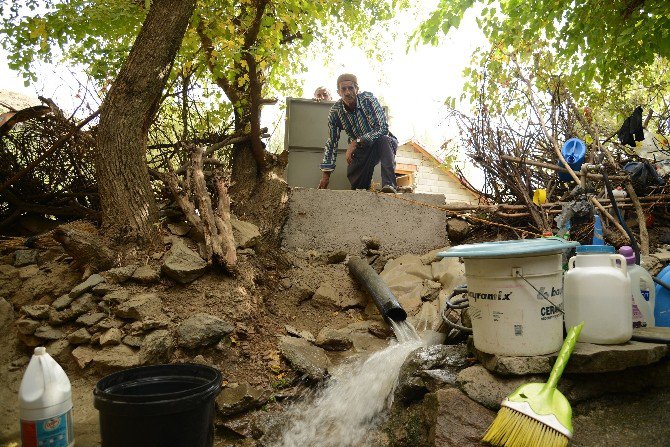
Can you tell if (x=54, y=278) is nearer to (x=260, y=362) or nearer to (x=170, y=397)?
(x=260, y=362)

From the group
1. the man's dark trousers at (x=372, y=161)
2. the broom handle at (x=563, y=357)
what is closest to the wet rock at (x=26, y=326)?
the broom handle at (x=563, y=357)

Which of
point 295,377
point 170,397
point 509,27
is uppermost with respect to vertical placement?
point 509,27

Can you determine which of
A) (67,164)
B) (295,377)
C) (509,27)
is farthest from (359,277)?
(67,164)

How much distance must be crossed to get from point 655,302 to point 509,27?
299 centimetres

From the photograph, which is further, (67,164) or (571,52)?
(67,164)

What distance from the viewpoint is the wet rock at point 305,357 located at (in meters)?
3.07

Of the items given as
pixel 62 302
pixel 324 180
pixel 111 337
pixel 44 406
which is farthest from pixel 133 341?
pixel 324 180

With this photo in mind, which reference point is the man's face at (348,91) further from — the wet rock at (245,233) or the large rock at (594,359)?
the large rock at (594,359)

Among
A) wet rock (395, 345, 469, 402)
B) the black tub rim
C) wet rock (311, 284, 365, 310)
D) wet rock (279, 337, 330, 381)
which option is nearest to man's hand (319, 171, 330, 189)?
wet rock (311, 284, 365, 310)

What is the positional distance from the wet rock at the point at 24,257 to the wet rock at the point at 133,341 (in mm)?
1517

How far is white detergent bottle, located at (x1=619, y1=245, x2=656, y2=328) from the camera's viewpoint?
8.23 ft

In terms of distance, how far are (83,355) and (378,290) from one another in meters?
2.19

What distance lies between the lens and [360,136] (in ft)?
18.2

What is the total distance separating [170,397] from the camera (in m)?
1.96
